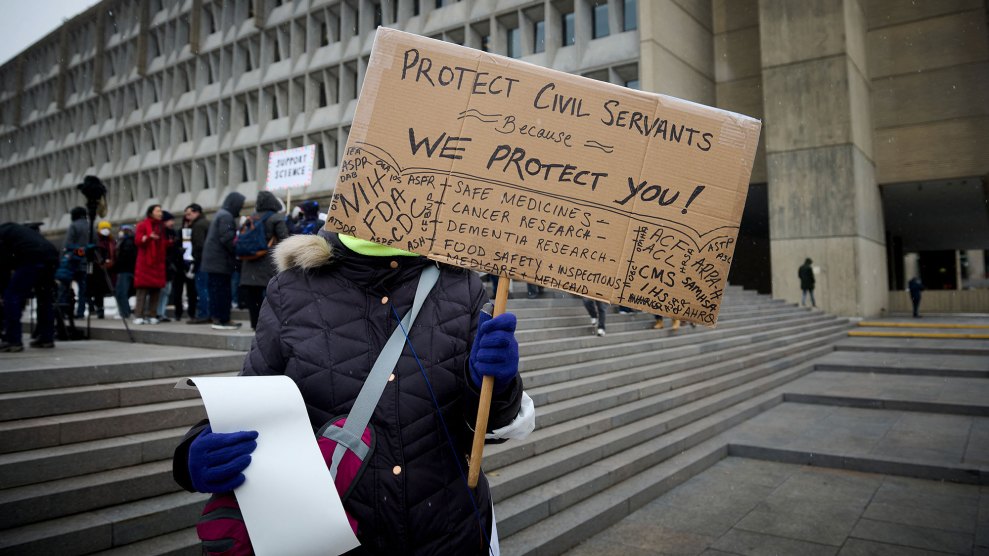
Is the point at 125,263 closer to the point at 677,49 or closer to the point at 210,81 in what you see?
the point at 677,49

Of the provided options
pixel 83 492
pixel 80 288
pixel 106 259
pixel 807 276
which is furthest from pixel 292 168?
pixel 807 276

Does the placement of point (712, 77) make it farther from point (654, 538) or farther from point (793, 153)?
point (654, 538)

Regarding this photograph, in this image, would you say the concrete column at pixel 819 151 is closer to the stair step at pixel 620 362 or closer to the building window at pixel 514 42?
the building window at pixel 514 42

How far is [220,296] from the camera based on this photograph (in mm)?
8281

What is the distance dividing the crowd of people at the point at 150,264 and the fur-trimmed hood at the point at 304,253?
391 cm

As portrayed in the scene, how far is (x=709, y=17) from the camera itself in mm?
24891

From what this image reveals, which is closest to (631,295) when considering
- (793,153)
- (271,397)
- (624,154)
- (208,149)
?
(624,154)

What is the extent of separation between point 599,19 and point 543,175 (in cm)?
2290

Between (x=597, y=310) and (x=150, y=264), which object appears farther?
(x=597, y=310)

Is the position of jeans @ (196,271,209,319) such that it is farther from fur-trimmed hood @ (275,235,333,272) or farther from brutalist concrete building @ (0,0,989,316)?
brutalist concrete building @ (0,0,989,316)

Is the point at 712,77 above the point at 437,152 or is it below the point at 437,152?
above

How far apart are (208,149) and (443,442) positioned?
34.5 m

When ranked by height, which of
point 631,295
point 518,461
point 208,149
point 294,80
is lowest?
point 518,461

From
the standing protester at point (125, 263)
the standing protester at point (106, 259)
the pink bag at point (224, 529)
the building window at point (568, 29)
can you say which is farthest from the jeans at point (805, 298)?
the pink bag at point (224, 529)
